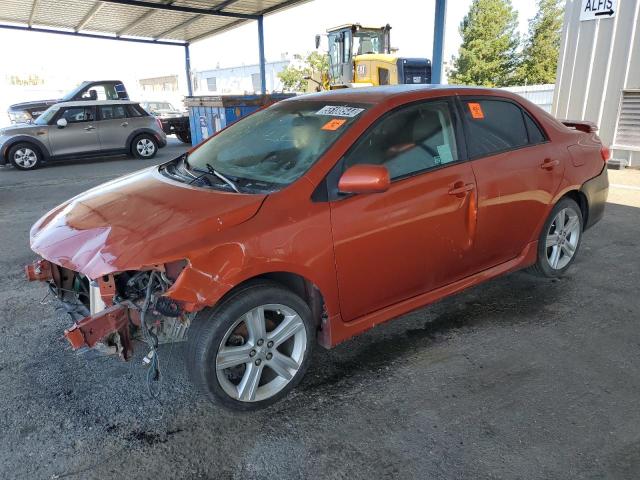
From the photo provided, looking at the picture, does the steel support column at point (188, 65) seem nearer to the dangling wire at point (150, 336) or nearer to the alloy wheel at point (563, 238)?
the alloy wheel at point (563, 238)

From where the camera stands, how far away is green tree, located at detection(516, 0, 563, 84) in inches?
1612

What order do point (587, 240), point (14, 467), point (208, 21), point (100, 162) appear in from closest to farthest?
point (14, 467) → point (587, 240) → point (100, 162) → point (208, 21)

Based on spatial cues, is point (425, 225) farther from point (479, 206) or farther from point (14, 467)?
point (14, 467)

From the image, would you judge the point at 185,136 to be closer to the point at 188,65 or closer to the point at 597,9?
the point at 188,65

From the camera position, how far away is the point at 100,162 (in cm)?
1264

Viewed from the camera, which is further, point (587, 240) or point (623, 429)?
point (587, 240)

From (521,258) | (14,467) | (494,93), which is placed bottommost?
(14,467)

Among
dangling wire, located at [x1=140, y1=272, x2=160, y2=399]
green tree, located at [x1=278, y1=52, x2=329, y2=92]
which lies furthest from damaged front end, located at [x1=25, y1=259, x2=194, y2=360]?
green tree, located at [x1=278, y1=52, x2=329, y2=92]

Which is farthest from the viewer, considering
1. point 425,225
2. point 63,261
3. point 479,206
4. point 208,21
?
point 208,21

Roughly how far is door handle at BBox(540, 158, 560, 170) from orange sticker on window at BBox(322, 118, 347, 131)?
172 cm

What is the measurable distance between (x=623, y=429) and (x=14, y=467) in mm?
2973

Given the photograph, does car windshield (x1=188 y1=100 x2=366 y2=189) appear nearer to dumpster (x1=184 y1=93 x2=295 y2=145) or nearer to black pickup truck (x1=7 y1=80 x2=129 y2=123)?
dumpster (x1=184 y1=93 x2=295 y2=145)

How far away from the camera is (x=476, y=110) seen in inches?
136

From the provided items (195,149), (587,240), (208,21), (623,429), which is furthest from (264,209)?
(208,21)
